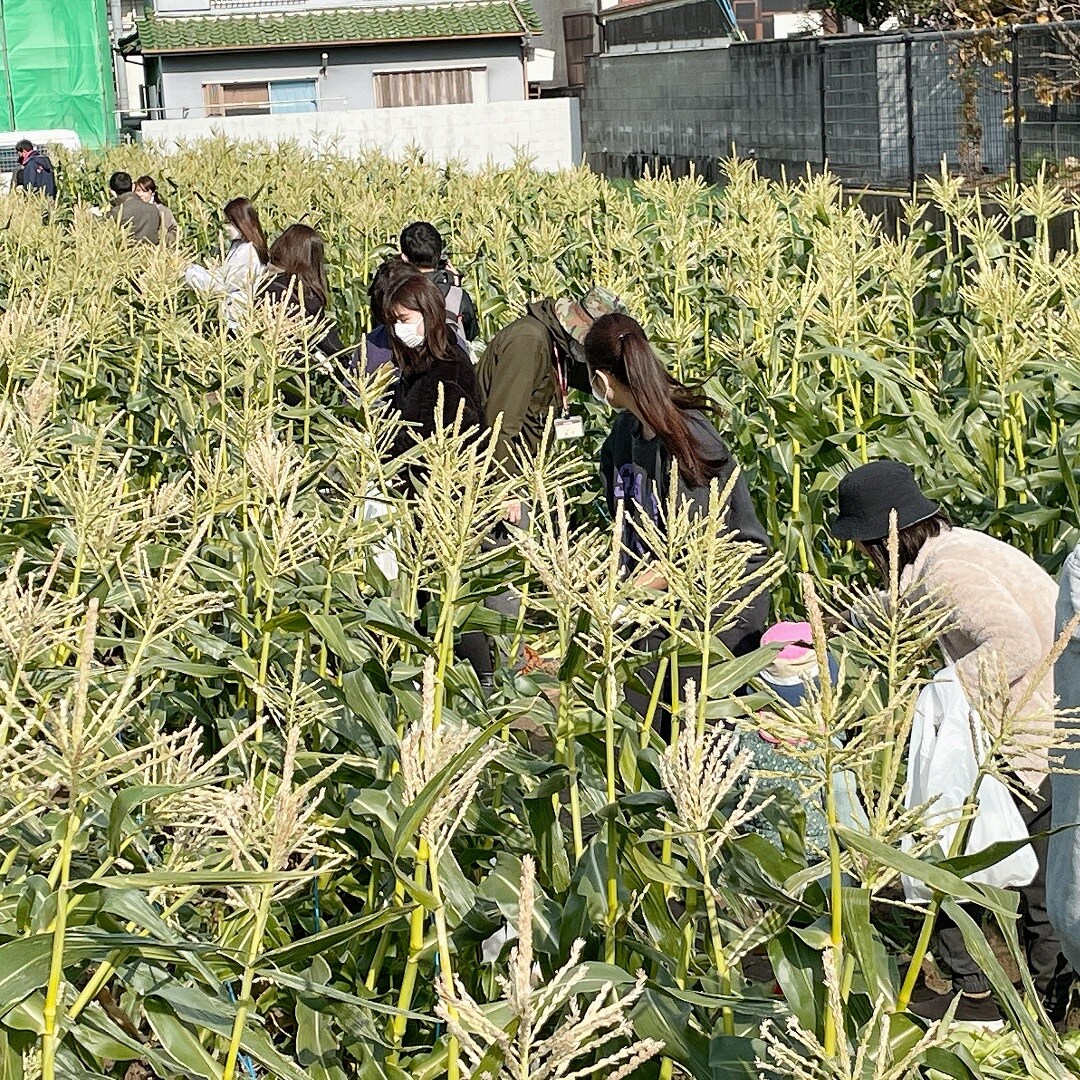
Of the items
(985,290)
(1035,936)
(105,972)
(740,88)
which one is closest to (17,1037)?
(105,972)

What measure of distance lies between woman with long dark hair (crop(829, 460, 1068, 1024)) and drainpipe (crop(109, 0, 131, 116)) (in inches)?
1478

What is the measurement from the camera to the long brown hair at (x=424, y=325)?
564cm

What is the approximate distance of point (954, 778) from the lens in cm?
350

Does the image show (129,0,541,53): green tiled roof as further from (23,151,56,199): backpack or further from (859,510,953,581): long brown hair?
(859,510,953,581): long brown hair

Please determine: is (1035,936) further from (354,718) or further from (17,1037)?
(17,1037)

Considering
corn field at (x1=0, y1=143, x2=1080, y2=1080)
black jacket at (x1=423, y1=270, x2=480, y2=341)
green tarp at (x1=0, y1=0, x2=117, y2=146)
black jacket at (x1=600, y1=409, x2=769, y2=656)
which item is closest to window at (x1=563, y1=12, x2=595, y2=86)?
green tarp at (x1=0, y1=0, x2=117, y2=146)

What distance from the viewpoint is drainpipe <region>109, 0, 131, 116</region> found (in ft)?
135

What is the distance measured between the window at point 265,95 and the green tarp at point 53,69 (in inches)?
133

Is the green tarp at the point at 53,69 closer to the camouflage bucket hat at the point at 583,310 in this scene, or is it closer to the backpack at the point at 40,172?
the backpack at the point at 40,172

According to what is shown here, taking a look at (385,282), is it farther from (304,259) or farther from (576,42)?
(576,42)

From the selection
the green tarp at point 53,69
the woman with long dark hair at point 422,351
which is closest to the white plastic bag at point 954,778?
the woman with long dark hair at point 422,351

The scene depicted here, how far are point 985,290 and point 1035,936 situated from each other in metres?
2.42

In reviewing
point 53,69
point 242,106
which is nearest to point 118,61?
point 53,69

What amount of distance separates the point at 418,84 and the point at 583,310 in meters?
31.6
